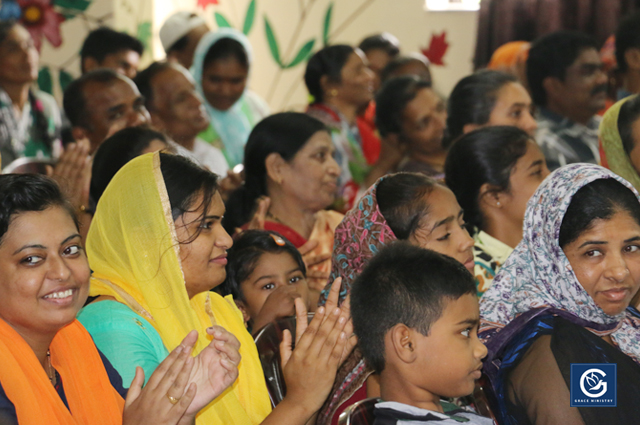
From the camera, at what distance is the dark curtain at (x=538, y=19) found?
579 cm

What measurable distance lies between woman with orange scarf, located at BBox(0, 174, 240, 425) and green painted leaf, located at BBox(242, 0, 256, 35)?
5017 millimetres

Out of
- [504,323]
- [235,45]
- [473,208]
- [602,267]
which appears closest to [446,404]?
[504,323]

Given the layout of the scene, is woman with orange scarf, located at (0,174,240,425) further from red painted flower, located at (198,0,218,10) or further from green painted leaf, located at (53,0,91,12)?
red painted flower, located at (198,0,218,10)

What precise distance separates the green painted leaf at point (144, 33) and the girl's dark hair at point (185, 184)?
Answer: 4.13 m

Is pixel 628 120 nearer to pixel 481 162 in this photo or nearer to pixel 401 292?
pixel 481 162

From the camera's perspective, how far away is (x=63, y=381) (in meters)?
1.54

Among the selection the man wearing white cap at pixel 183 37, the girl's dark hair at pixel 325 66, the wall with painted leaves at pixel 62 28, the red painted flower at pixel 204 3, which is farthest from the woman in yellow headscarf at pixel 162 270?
the red painted flower at pixel 204 3

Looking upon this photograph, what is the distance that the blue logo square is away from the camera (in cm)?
158

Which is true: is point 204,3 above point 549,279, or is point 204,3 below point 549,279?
above

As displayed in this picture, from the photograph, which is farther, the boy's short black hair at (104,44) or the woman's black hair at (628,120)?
A: the boy's short black hair at (104,44)

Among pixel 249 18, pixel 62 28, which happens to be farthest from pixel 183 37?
pixel 249 18

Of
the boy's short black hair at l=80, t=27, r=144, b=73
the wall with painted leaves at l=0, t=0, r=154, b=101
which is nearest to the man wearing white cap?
the boy's short black hair at l=80, t=27, r=144, b=73

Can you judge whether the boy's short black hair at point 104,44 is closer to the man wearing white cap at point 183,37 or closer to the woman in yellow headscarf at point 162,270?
the man wearing white cap at point 183,37

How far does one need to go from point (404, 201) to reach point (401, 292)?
531 mm
